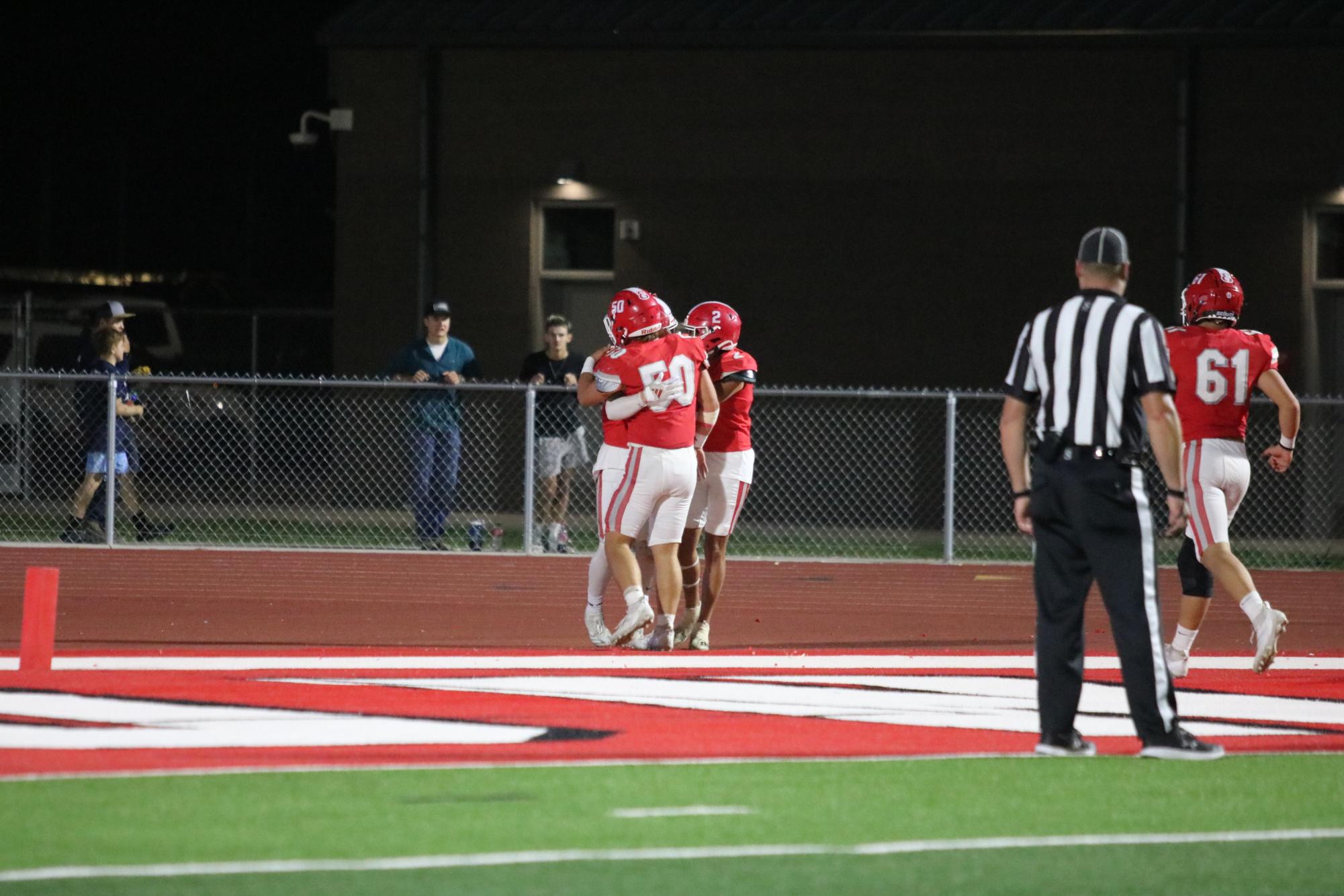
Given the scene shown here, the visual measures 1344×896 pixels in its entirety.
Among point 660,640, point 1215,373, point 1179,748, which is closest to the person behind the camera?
point 1179,748

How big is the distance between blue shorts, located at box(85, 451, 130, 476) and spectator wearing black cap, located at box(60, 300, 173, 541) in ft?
0.31

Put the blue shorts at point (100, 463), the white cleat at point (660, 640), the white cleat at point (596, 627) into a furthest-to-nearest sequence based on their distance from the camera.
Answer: the blue shorts at point (100, 463)
the white cleat at point (596, 627)
the white cleat at point (660, 640)

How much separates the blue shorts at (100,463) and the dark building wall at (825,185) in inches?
219

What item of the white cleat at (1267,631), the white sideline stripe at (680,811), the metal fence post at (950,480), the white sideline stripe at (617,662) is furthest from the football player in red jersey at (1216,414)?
the metal fence post at (950,480)

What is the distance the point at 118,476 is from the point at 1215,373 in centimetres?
1037

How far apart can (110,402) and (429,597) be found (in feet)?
13.7

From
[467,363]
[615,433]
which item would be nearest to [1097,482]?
[615,433]

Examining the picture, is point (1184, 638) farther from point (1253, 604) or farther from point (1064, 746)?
point (1064, 746)

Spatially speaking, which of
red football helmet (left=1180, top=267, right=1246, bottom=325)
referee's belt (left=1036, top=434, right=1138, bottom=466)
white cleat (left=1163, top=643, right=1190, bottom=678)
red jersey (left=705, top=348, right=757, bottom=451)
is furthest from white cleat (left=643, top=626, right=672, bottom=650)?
referee's belt (left=1036, top=434, right=1138, bottom=466)

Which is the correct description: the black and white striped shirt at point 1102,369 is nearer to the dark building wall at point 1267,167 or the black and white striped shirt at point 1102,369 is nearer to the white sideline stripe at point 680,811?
the white sideline stripe at point 680,811

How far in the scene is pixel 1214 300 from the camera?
33.7ft

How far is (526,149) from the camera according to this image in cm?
2241

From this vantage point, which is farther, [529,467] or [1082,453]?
[529,467]

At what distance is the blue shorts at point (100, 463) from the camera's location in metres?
17.4
